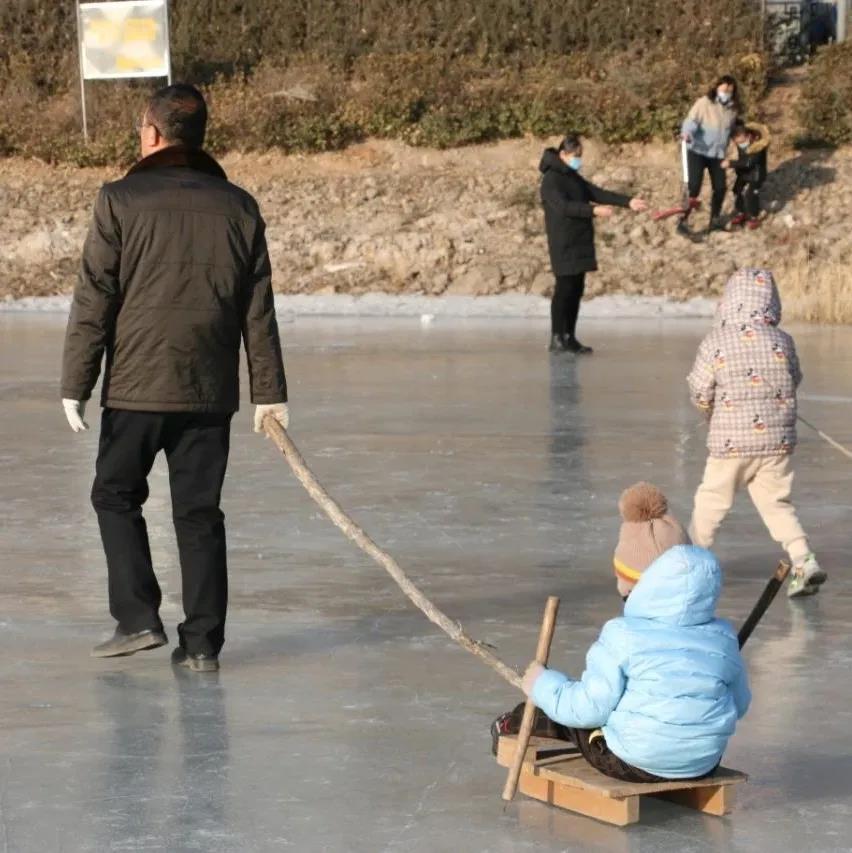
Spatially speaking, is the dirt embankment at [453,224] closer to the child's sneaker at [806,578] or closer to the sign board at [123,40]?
the sign board at [123,40]

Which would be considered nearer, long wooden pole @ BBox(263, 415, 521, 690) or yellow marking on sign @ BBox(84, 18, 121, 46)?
long wooden pole @ BBox(263, 415, 521, 690)

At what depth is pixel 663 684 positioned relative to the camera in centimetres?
509

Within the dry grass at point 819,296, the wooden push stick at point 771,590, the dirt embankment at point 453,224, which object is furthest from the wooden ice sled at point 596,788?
the dirt embankment at point 453,224

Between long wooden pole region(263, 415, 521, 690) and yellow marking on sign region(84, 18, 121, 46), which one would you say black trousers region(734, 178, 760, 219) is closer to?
yellow marking on sign region(84, 18, 121, 46)

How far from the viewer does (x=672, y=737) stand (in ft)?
16.8

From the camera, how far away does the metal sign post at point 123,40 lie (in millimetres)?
30406

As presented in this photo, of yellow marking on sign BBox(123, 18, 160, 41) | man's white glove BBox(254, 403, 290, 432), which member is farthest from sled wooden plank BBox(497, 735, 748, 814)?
yellow marking on sign BBox(123, 18, 160, 41)

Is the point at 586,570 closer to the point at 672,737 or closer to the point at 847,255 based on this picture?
the point at 672,737

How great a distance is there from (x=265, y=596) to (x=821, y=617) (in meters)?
2.15

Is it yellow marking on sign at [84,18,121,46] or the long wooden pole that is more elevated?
yellow marking on sign at [84,18,121,46]

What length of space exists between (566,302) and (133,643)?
11.5 m

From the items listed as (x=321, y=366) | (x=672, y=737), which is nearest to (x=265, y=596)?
(x=672, y=737)

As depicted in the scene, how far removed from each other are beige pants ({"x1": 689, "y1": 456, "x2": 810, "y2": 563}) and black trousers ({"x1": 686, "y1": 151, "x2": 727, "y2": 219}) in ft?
62.9

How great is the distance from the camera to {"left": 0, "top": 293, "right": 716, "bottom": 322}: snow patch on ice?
23.9m
